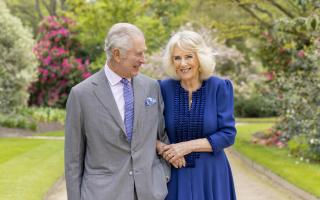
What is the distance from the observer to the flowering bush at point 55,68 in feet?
81.4

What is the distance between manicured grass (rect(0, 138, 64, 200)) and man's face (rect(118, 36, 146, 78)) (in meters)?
4.97

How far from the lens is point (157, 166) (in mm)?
3826

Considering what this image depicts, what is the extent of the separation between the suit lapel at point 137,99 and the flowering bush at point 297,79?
662cm

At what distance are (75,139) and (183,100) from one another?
2.61 ft

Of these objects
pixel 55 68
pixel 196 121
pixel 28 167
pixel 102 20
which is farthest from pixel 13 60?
pixel 196 121

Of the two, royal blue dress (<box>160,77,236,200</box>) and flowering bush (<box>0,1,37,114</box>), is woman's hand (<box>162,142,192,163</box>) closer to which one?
royal blue dress (<box>160,77,236,200</box>)

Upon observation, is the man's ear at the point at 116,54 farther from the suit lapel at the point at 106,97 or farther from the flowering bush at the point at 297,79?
the flowering bush at the point at 297,79

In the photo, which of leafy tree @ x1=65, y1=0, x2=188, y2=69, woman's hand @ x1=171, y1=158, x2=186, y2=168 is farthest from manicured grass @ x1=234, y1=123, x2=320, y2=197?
leafy tree @ x1=65, y1=0, x2=188, y2=69

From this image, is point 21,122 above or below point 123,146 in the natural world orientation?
below

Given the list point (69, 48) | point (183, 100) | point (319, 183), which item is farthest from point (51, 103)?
point (183, 100)

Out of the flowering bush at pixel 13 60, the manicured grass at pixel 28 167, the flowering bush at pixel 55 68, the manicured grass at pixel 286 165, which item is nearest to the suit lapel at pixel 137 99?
the manicured grass at pixel 28 167

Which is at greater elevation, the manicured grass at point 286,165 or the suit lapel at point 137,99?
the suit lapel at point 137,99

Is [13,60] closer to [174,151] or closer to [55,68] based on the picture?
[55,68]

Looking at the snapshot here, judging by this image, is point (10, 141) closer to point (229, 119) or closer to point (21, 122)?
point (21, 122)
